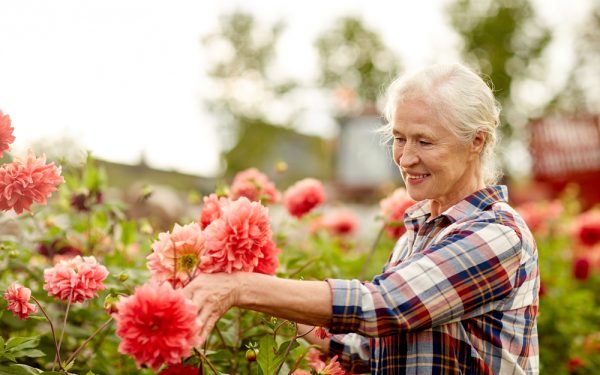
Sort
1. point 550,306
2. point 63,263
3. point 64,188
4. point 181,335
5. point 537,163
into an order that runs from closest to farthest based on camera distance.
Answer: point 181,335 → point 63,263 → point 64,188 → point 550,306 → point 537,163

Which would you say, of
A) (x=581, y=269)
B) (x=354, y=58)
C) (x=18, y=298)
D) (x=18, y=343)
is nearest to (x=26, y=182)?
(x=18, y=298)

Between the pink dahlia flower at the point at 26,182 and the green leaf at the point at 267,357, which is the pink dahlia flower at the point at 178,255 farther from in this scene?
the pink dahlia flower at the point at 26,182

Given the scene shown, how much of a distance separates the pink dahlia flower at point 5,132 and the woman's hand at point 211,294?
25.7 inches

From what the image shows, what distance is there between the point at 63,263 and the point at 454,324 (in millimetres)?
→ 913

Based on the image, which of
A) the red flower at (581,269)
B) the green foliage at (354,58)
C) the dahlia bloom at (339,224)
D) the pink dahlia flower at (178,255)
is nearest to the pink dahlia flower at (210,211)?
the pink dahlia flower at (178,255)

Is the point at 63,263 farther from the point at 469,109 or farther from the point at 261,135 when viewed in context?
the point at 261,135

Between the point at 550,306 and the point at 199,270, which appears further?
the point at 550,306

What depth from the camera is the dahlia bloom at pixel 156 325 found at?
4.12ft

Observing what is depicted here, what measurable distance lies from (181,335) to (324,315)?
0.37 m

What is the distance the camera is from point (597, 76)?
21.1m

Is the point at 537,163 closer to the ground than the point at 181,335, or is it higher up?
higher up

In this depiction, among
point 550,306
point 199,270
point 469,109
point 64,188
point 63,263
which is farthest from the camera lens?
point 550,306

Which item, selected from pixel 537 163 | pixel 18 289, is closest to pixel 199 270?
pixel 18 289

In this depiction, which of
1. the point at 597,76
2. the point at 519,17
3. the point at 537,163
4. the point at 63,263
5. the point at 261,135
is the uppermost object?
the point at 519,17
